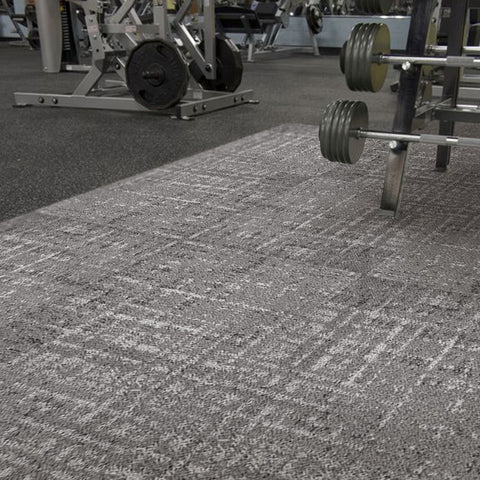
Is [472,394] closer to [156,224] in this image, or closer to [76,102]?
[156,224]

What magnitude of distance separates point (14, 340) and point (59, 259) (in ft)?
1.18

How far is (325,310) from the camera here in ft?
3.91

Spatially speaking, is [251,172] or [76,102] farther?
[76,102]

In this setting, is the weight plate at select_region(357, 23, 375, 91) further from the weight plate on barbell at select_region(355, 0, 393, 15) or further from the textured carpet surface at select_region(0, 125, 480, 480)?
the textured carpet surface at select_region(0, 125, 480, 480)

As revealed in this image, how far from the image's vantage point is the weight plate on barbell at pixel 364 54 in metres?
1.57

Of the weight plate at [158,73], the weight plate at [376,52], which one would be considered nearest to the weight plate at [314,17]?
the weight plate at [158,73]

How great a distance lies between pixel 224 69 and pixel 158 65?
23.9 inches

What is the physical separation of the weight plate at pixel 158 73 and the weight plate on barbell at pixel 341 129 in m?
1.36

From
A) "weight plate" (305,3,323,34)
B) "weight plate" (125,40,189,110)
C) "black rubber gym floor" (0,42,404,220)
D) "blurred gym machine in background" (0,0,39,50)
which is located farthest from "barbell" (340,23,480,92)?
"blurred gym machine in background" (0,0,39,50)

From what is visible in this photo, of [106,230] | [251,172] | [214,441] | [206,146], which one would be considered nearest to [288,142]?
[206,146]

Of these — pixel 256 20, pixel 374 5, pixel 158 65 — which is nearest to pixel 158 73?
pixel 158 65

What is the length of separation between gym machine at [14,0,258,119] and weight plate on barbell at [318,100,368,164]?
4.48ft

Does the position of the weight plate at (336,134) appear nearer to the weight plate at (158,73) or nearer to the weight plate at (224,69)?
the weight plate at (158,73)

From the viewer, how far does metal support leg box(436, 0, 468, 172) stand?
188 centimetres
